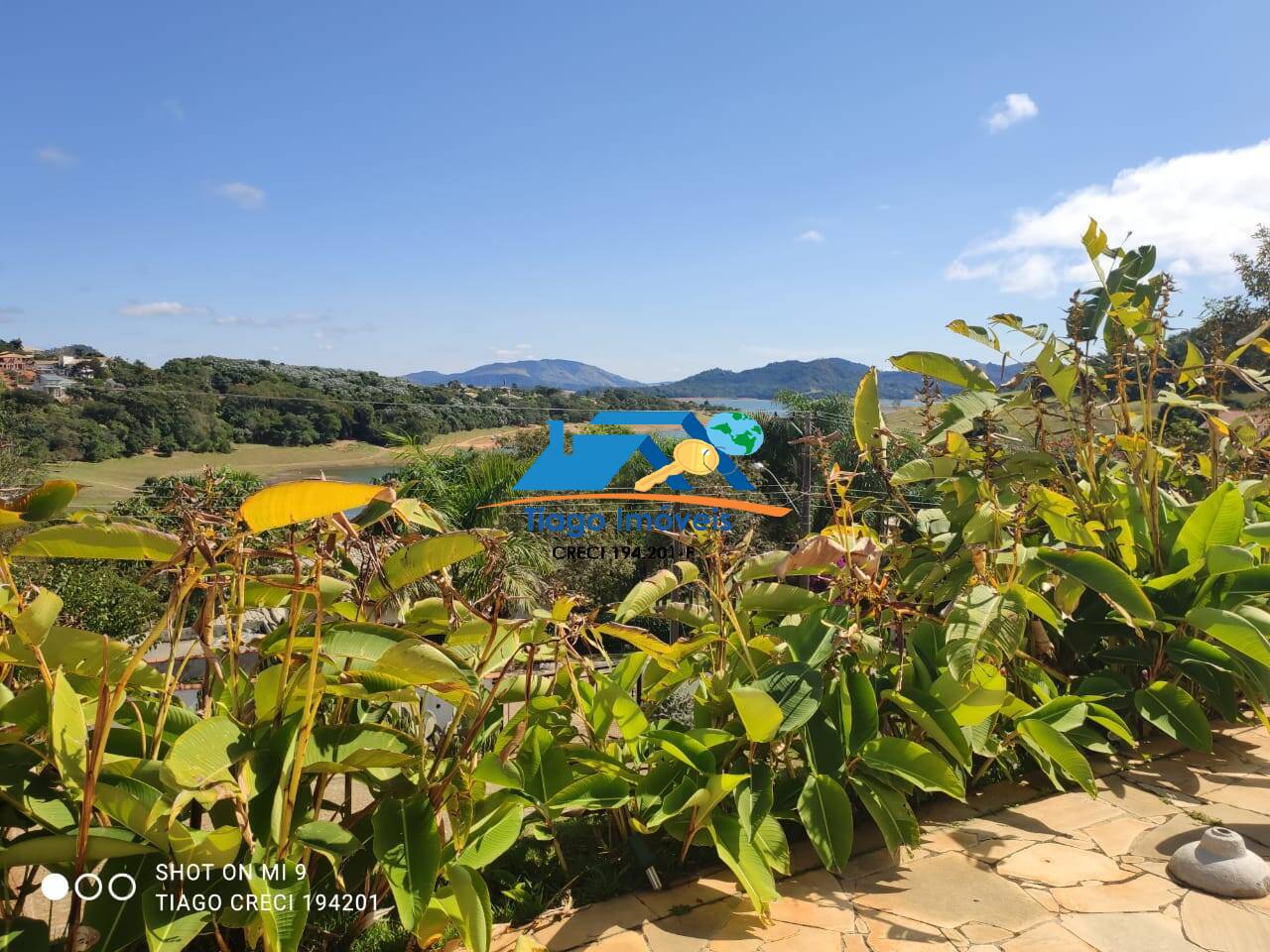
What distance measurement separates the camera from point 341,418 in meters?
15.5

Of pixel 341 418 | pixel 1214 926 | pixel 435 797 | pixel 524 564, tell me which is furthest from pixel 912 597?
pixel 341 418

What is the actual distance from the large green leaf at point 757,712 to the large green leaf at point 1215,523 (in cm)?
155

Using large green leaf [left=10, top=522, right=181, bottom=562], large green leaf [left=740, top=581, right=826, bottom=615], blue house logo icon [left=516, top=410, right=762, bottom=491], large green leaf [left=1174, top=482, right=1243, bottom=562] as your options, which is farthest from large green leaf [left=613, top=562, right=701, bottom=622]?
blue house logo icon [left=516, top=410, right=762, bottom=491]

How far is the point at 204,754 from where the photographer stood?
119cm

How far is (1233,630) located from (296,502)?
7.40 ft

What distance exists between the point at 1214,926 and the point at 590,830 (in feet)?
4.26

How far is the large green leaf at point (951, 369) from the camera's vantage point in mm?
2346

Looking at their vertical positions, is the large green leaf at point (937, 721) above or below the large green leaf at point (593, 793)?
above

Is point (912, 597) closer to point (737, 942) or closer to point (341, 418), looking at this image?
point (737, 942)

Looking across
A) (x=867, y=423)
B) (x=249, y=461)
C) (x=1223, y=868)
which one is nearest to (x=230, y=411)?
(x=249, y=461)

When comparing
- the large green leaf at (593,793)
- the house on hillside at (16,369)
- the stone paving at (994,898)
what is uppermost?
the house on hillside at (16,369)

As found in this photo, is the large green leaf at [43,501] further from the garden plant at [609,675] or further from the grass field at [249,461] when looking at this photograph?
Result: the grass field at [249,461]

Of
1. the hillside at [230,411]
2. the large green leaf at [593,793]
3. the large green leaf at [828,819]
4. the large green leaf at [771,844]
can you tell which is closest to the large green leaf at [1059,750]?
the large green leaf at [828,819]

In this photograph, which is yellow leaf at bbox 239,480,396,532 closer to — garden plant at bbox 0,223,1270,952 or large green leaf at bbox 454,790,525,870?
garden plant at bbox 0,223,1270,952
